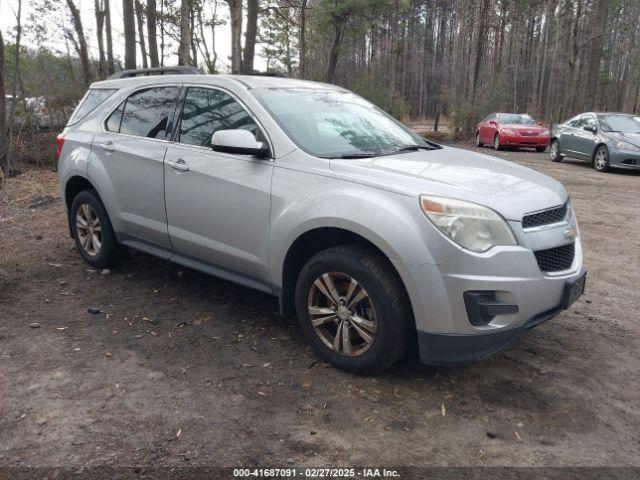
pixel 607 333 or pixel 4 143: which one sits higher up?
pixel 4 143

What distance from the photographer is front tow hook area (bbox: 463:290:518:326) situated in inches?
114

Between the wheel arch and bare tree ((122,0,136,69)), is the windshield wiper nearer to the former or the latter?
the wheel arch

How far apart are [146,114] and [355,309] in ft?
8.75

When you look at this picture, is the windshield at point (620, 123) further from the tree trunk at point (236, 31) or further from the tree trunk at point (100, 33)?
the tree trunk at point (100, 33)

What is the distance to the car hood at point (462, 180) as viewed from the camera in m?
3.04

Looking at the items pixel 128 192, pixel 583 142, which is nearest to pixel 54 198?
pixel 128 192

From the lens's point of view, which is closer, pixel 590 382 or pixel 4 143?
pixel 590 382

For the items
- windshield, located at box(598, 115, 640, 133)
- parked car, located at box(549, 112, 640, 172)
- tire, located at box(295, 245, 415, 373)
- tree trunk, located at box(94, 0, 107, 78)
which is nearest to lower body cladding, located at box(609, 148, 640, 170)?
parked car, located at box(549, 112, 640, 172)

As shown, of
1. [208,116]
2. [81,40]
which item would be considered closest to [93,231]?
[208,116]

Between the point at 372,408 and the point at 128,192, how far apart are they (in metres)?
2.82

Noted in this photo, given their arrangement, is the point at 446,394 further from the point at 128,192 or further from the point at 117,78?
the point at 117,78

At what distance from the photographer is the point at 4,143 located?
11.1 metres

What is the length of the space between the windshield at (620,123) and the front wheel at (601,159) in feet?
1.79

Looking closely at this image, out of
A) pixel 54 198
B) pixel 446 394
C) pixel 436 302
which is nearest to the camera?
pixel 436 302
